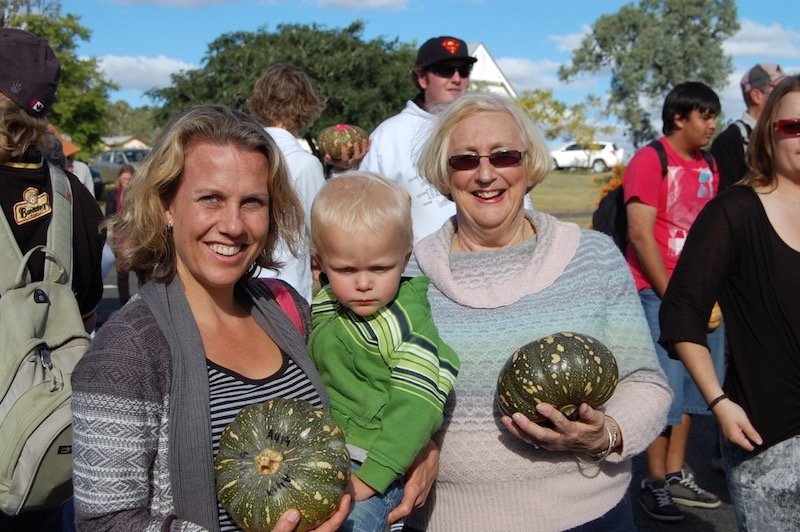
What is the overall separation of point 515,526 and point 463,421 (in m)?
0.39

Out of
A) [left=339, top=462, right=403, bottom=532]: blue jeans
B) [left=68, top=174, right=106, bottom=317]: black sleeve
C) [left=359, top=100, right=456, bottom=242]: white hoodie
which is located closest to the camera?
[left=339, top=462, right=403, bottom=532]: blue jeans

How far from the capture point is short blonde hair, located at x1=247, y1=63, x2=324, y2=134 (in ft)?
18.9


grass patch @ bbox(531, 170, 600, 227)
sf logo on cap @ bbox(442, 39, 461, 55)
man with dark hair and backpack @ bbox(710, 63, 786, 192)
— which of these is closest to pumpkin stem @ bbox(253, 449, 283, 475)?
sf logo on cap @ bbox(442, 39, 461, 55)

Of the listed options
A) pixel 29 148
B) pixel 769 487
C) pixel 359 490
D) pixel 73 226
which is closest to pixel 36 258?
pixel 73 226

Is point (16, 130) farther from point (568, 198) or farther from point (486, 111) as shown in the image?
point (568, 198)

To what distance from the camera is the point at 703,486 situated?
6168 millimetres

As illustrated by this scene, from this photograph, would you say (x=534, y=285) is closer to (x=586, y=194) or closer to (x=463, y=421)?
(x=463, y=421)

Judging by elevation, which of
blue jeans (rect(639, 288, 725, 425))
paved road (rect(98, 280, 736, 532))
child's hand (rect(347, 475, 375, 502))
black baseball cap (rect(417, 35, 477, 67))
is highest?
black baseball cap (rect(417, 35, 477, 67))

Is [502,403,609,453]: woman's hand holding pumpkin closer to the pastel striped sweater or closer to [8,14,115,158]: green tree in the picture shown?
the pastel striped sweater

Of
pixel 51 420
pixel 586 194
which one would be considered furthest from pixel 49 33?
pixel 51 420

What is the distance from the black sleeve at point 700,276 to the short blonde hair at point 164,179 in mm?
1840

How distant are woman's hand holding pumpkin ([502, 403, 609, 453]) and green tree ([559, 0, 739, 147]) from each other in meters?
53.0

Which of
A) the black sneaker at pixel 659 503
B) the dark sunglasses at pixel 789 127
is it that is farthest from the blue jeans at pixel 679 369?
the dark sunglasses at pixel 789 127

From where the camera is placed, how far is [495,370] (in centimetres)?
279
